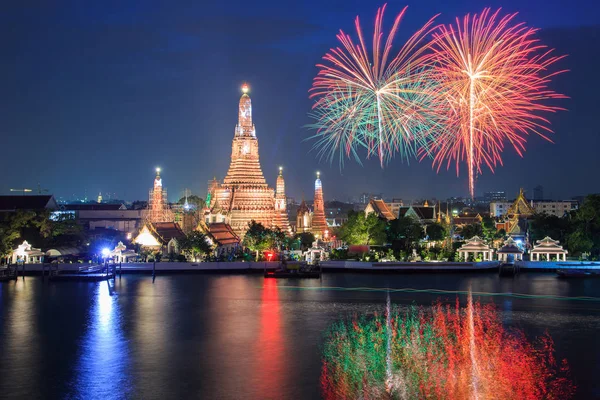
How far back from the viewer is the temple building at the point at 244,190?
5950cm

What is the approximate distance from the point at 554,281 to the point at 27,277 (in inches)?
1232

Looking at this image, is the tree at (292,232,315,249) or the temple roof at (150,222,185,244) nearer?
the temple roof at (150,222,185,244)

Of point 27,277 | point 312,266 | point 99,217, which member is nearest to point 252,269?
point 312,266

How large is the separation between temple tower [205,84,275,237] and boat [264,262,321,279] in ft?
49.2

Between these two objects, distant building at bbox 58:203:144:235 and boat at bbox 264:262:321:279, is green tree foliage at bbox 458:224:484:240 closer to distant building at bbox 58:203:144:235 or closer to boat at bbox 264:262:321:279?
boat at bbox 264:262:321:279

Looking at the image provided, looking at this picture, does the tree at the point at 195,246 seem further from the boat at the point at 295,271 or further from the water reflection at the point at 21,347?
the water reflection at the point at 21,347

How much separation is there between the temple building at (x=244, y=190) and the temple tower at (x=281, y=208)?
175 mm

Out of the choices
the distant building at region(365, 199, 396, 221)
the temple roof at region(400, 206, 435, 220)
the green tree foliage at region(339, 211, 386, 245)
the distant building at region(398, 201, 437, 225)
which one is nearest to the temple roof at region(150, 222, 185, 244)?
the green tree foliage at region(339, 211, 386, 245)

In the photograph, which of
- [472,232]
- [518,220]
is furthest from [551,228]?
[518,220]

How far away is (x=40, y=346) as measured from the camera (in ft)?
74.2

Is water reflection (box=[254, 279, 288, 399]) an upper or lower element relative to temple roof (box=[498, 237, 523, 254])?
lower

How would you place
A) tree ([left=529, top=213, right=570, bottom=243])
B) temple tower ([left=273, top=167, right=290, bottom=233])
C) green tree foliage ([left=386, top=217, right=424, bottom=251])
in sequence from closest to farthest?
tree ([left=529, top=213, right=570, bottom=243]) < green tree foliage ([left=386, top=217, right=424, bottom=251]) < temple tower ([left=273, top=167, right=290, bottom=233])

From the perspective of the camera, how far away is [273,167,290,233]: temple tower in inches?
2454

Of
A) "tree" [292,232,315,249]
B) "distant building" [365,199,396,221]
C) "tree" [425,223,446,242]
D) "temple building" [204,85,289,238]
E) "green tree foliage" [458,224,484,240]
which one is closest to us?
"temple building" [204,85,289,238]
